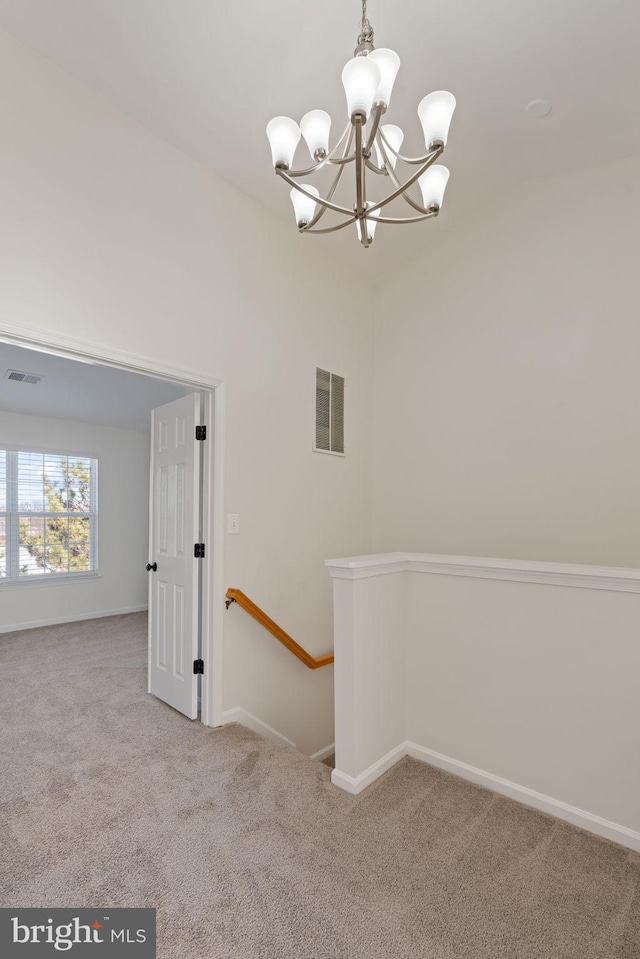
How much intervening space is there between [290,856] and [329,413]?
110 inches

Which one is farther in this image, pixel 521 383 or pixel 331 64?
pixel 521 383

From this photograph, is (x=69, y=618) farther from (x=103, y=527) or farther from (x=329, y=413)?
(x=329, y=413)

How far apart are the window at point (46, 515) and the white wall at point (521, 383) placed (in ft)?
13.3

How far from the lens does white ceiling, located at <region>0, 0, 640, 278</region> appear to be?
7.08ft

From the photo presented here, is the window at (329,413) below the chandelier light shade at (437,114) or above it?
below

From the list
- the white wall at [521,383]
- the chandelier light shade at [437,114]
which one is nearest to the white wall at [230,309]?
the white wall at [521,383]

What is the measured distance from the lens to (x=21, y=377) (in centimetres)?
460

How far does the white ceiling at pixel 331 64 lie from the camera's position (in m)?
2.16

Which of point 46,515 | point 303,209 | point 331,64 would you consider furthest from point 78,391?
point 303,209

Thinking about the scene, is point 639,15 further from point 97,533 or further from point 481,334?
point 97,533

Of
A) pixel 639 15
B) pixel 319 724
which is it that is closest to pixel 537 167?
pixel 639 15

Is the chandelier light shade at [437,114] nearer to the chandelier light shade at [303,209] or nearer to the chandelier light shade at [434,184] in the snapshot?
the chandelier light shade at [434,184]

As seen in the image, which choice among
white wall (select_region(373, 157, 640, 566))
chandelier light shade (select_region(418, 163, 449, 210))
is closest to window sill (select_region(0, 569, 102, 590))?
white wall (select_region(373, 157, 640, 566))

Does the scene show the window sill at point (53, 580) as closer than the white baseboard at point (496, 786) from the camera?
No
